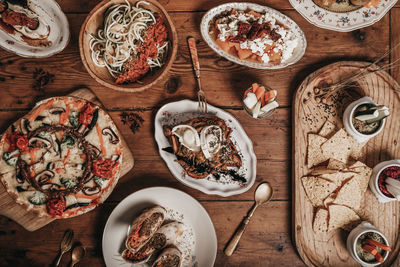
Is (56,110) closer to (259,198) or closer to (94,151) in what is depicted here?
(94,151)

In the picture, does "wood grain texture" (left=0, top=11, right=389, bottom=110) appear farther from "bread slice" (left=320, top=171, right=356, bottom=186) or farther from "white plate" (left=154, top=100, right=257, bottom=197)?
"bread slice" (left=320, top=171, right=356, bottom=186)

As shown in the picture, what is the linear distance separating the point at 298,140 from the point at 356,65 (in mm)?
904

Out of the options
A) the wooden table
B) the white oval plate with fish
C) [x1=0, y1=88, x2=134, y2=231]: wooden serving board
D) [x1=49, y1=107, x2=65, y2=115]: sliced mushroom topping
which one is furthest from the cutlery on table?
the white oval plate with fish

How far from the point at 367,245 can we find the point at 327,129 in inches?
41.6

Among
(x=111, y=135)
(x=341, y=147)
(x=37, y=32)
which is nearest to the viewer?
(x=37, y=32)

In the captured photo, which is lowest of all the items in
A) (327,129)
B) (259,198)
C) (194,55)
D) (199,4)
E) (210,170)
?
(259,198)

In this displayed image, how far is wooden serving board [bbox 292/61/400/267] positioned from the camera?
2367mm

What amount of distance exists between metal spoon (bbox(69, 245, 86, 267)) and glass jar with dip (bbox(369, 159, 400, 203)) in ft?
8.94

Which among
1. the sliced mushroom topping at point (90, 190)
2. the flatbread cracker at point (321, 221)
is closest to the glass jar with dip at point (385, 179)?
the flatbread cracker at point (321, 221)

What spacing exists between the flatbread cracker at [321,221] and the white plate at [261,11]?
53.6 inches

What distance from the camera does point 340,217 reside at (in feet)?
7.57

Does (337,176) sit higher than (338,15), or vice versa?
(338,15)

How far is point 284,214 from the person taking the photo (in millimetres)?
2459

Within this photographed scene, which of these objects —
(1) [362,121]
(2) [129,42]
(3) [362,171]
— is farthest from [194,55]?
(3) [362,171]
